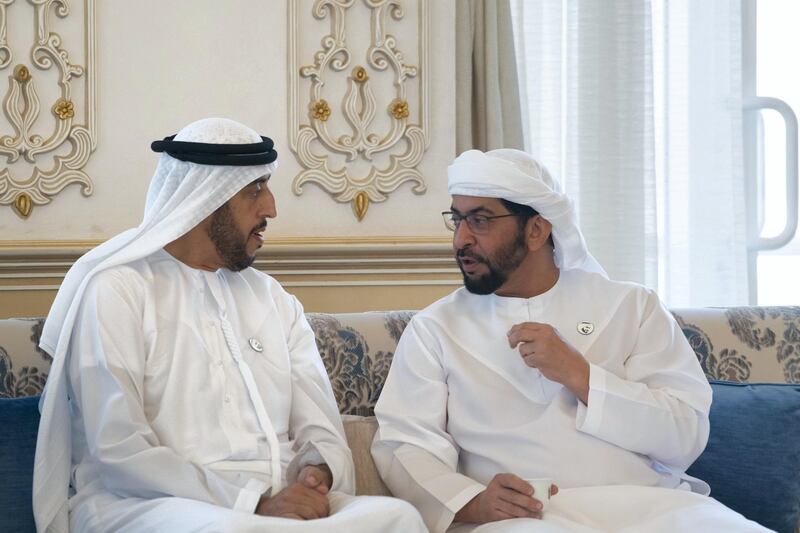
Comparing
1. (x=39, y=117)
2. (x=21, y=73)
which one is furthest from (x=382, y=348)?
(x=21, y=73)

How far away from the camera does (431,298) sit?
4035 millimetres

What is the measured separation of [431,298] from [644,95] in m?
1.46

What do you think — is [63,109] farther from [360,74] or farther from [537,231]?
[537,231]

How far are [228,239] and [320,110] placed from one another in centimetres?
116

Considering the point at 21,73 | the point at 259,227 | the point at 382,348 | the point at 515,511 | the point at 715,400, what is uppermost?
the point at 21,73

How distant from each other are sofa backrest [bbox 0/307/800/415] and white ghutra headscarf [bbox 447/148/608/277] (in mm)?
571

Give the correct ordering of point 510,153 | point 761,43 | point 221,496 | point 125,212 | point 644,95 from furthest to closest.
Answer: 1. point 761,43
2. point 644,95
3. point 125,212
4. point 510,153
5. point 221,496

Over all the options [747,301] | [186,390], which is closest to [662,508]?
[186,390]

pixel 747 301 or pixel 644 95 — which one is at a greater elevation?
pixel 644 95

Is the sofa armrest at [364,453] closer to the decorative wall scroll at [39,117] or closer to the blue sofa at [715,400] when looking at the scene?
the blue sofa at [715,400]

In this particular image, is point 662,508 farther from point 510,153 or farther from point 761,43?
point 761,43

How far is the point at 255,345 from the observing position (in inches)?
113

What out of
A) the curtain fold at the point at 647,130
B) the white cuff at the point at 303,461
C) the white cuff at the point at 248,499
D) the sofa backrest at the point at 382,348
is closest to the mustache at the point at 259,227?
the sofa backrest at the point at 382,348

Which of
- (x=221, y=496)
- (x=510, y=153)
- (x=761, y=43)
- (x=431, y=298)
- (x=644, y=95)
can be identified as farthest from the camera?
(x=761, y=43)
